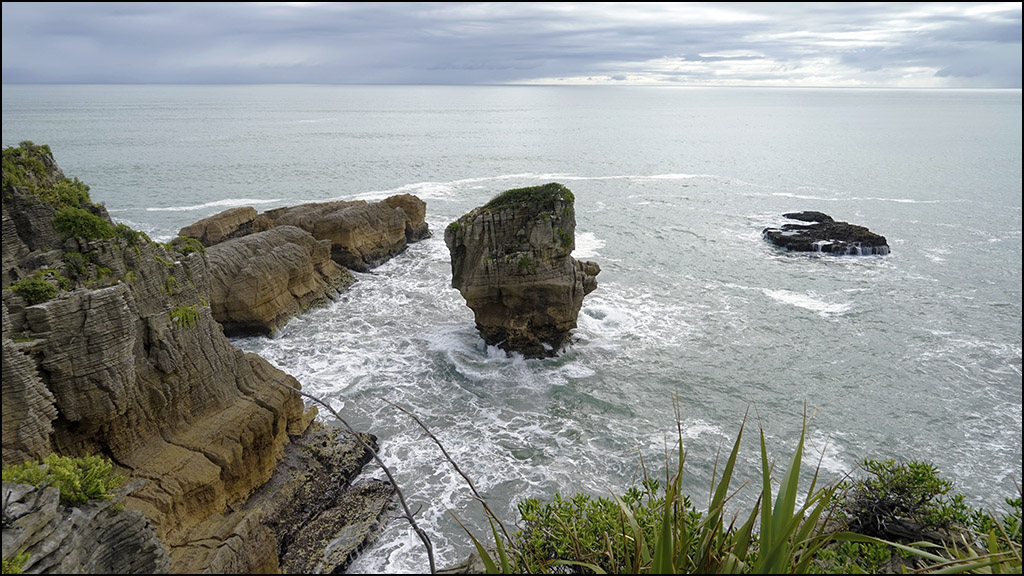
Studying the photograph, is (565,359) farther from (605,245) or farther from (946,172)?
(946,172)

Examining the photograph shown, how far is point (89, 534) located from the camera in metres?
9.41

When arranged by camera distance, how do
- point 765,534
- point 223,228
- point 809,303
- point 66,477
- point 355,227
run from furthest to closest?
point 355,227 → point 223,228 → point 809,303 → point 66,477 → point 765,534

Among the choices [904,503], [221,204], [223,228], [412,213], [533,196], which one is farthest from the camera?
[221,204]

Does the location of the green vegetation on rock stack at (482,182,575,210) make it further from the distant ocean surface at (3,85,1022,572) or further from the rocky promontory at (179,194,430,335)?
the rocky promontory at (179,194,430,335)

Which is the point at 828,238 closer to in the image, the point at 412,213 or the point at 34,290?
the point at 412,213

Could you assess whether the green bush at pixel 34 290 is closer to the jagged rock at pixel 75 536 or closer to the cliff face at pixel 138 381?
the cliff face at pixel 138 381

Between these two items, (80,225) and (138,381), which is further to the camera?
(138,381)

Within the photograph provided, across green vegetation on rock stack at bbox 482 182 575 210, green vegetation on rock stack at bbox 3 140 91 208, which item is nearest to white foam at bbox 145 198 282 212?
green vegetation on rock stack at bbox 482 182 575 210

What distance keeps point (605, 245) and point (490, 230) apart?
21178 millimetres

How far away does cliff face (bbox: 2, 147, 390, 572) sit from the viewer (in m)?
12.2

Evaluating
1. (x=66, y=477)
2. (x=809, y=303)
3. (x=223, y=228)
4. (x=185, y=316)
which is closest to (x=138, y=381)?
(x=185, y=316)

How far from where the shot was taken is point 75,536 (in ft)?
29.9

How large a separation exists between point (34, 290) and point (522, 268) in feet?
58.0

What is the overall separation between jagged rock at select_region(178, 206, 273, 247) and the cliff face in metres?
21.6
